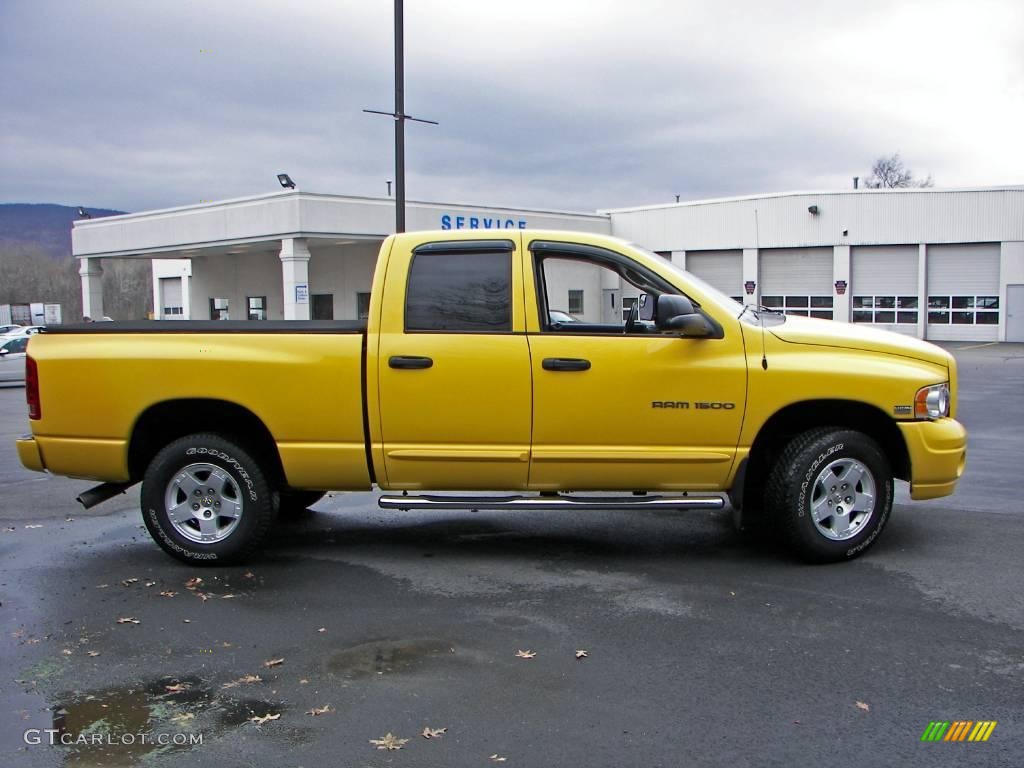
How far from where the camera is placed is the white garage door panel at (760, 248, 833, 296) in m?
41.8

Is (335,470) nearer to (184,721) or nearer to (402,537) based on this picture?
(402,537)

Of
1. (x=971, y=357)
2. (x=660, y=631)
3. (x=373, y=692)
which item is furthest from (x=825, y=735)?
(x=971, y=357)

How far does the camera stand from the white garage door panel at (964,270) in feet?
128

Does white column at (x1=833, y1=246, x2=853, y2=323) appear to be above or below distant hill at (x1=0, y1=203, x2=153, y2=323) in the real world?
below

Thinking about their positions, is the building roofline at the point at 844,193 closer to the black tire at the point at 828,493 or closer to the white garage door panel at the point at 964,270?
the white garage door panel at the point at 964,270

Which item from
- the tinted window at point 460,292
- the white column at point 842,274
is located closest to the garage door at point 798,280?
the white column at point 842,274

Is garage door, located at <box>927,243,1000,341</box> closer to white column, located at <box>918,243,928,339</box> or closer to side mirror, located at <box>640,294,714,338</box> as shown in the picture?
white column, located at <box>918,243,928,339</box>

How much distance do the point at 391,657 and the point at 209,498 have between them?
2275 mm

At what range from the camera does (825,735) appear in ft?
12.9

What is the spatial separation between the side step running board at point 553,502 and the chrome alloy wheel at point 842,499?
0.64m

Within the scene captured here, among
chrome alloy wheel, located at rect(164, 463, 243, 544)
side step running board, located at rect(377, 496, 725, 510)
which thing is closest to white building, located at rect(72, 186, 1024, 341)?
chrome alloy wheel, located at rect(164, 463, 243, 544)

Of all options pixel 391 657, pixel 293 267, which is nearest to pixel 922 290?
pixel 293 267

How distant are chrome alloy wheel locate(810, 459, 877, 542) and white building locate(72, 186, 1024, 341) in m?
28.3

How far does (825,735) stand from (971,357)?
2949cm
